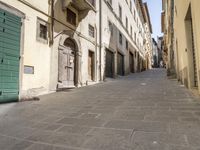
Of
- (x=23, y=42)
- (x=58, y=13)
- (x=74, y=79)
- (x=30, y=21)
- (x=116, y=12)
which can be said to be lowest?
(x=74, y=79)

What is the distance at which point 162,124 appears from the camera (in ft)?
10.6

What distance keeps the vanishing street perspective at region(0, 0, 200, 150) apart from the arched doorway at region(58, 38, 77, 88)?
0.14ft

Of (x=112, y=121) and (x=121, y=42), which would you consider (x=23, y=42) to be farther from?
(x=121, y=42)

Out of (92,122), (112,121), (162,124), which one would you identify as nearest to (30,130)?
(92,122)

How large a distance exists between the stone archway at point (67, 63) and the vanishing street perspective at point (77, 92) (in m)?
0.04

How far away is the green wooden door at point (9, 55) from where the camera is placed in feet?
18.7

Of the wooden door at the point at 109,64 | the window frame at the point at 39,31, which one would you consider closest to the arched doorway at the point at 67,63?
the window frame at the point at 39,31

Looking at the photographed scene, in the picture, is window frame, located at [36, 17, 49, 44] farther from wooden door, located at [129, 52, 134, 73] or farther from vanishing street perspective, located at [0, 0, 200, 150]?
wooden door, located at [129, 52, 134, 73]

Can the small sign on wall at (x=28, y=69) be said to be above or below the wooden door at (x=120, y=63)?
below

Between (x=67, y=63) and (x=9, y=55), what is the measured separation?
3579 millimetres

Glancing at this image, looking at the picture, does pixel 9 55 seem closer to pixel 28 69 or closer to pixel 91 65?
pixel 28 69

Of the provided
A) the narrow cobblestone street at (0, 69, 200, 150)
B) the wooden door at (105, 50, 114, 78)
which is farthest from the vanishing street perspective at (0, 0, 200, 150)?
the wooden door at (105, 50, 114, 78)

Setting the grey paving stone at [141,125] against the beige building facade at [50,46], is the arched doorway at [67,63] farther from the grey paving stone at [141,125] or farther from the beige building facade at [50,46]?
the grey paving stone at [141,125]

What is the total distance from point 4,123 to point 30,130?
808 mm
